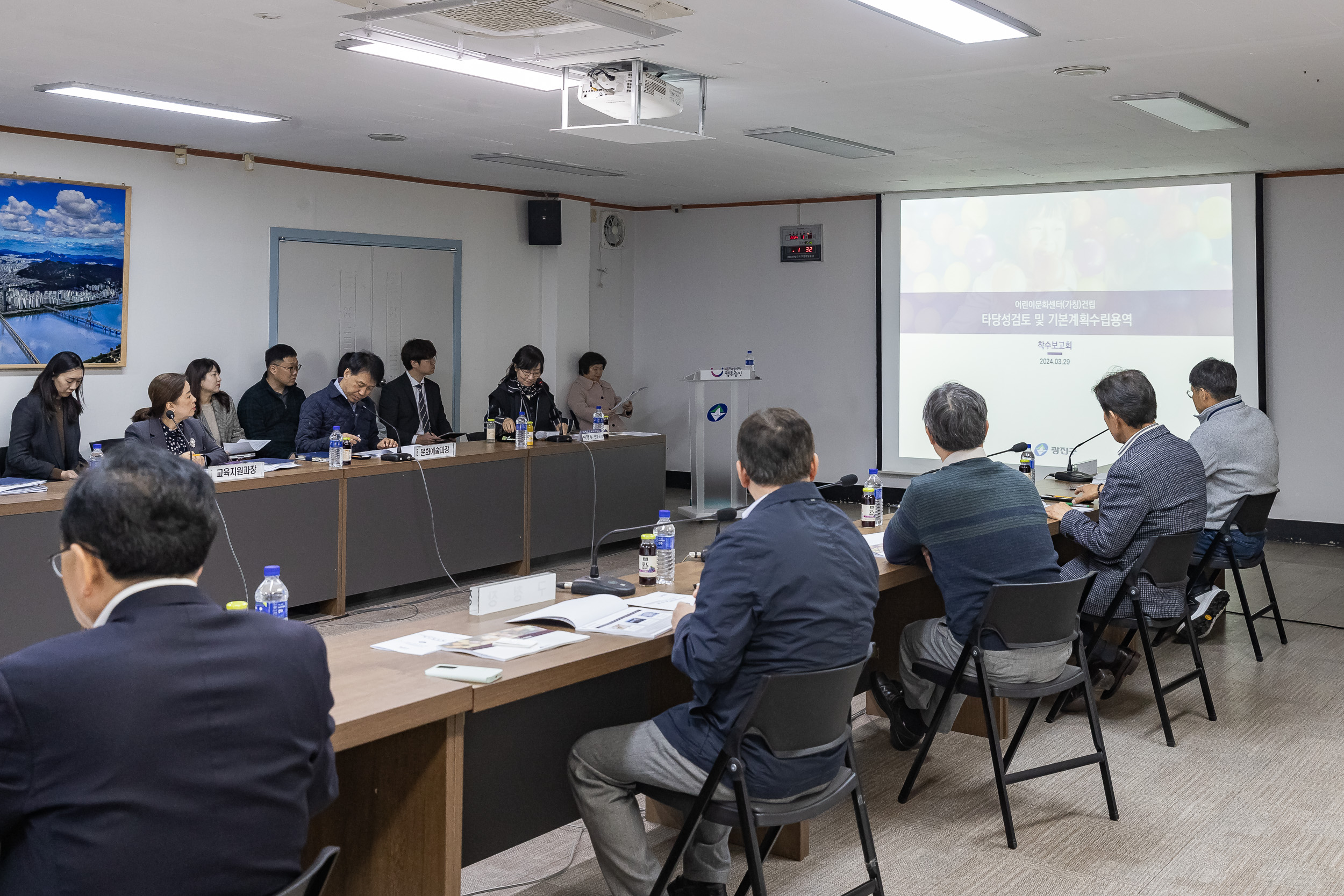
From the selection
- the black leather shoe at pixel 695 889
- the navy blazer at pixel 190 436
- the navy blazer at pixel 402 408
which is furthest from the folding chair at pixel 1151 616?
the navy blazer at pixel 402 408

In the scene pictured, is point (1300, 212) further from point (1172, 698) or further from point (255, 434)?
point (255, 434)

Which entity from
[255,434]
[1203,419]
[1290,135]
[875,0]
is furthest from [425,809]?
[1290,135]

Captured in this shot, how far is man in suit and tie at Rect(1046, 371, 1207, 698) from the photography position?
152 inches

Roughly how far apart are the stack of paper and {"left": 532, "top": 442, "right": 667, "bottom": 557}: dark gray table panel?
8.90 ft

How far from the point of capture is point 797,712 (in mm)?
2271

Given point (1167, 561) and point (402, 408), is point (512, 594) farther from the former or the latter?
point (402, 408)

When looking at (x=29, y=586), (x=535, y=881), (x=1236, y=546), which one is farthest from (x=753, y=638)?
(x=1236, y=546)

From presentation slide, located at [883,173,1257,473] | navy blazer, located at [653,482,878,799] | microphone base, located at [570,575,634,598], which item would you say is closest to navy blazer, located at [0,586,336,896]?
navy blazer, located at [653,482,878,799]

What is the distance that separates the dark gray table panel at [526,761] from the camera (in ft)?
8.89

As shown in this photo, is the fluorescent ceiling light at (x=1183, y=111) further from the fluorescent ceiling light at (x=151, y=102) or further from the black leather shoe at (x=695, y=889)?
the fluorescent ceiling light at (x=151, y=102)

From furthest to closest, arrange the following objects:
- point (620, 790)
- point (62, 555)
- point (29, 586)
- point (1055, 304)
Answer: point (1055, 304) < point (29, 586) < point (620, 790) < point (62, 555)

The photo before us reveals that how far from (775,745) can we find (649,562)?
1040 millimetres

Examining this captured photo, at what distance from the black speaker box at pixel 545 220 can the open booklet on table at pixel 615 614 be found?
6225 mm

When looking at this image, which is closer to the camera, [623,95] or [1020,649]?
[1020,649]
